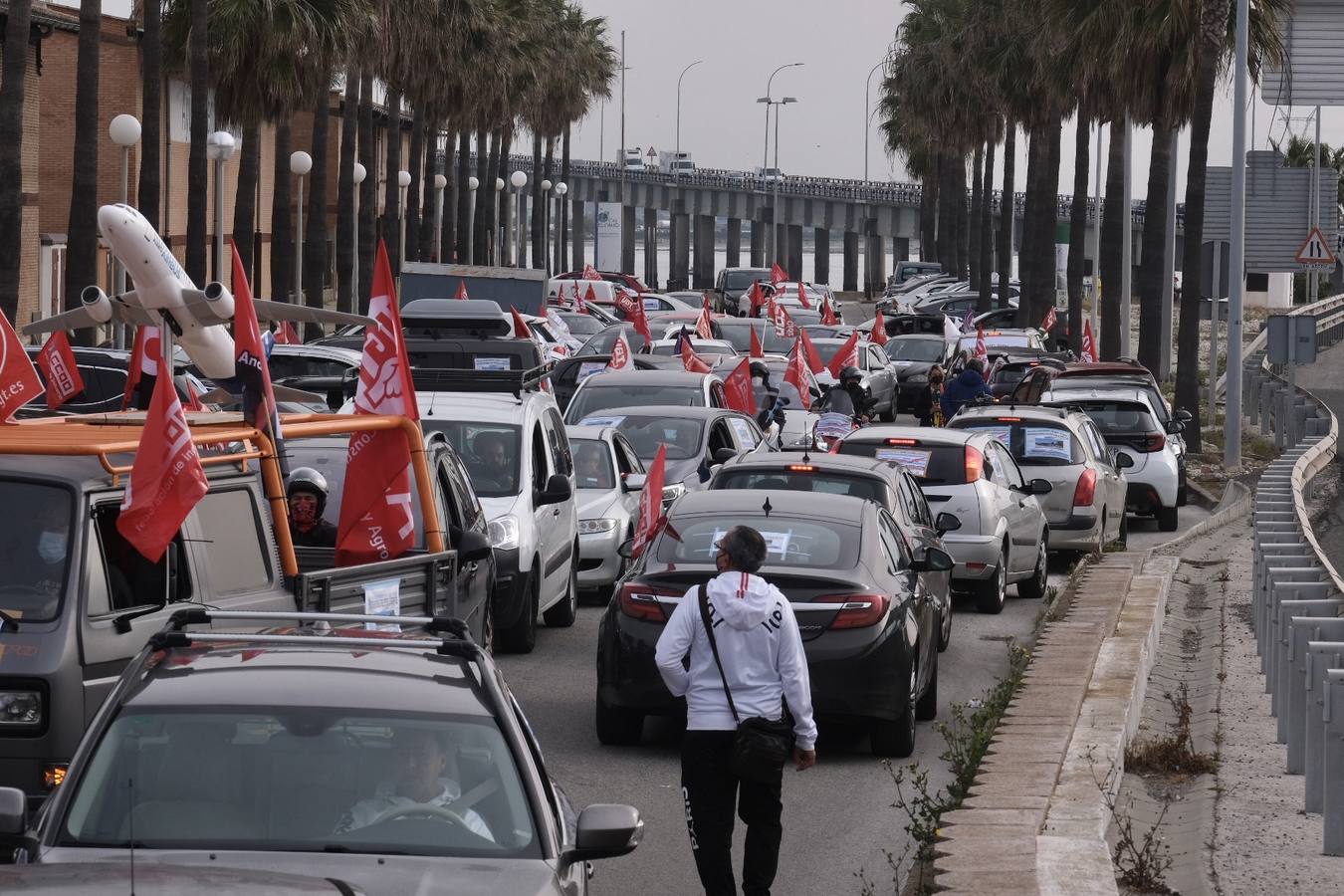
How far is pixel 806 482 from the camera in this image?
14.3 metres

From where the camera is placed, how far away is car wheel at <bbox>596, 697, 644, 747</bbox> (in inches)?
451

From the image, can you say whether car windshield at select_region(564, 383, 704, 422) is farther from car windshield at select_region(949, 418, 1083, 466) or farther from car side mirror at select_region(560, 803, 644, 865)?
car side mirror at select_region(560, 803, 644, 865)

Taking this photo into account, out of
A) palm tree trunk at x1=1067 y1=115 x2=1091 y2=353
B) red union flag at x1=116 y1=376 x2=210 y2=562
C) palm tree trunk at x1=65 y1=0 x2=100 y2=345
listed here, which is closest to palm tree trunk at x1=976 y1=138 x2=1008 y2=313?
palm tree trunk at x1=1067 y1=115 x2=1091 y2=353

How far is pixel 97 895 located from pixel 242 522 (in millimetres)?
4858

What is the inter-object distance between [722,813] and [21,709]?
2.57m

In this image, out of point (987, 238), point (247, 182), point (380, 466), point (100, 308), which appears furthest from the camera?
point (987, 238)

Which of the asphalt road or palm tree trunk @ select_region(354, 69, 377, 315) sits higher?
palm tree trunk @ select_region(354, 69, 377, 315)

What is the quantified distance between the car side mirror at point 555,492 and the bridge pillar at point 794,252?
142748 millimetres

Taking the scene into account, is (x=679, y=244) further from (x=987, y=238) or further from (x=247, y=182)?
(x=247, y=182)

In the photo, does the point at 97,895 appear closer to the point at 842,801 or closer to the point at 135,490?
the point at 135,490

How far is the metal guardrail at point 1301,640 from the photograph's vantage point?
8.52 m

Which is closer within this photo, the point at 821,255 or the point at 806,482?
the point at 806,482

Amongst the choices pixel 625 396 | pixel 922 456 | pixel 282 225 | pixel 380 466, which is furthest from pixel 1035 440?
pixel 282 225

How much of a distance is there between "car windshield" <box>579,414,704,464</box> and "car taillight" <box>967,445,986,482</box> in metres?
3.31
